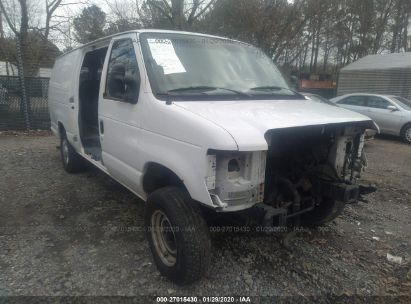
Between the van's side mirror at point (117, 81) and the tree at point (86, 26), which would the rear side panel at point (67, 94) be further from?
the tree at point (86, 26)

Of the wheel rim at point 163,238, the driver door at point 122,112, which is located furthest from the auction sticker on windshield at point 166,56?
the wheel rim at point 163,238

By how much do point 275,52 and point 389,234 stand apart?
12.2 m

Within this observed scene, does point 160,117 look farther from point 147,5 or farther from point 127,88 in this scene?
point 147,5

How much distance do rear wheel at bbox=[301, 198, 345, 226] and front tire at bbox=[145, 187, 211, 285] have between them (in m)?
1.68

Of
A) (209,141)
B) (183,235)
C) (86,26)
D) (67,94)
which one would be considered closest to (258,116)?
(209,141)

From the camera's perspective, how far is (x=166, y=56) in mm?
3279

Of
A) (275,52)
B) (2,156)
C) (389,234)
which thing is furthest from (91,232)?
(275,52)

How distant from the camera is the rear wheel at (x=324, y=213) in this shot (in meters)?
3.67

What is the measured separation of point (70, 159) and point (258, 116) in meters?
4.19

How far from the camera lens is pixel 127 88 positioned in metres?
3.37

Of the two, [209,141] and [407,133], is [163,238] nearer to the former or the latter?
[209,141]

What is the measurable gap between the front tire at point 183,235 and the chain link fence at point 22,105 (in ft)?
29.0

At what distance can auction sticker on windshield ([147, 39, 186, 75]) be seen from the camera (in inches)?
126

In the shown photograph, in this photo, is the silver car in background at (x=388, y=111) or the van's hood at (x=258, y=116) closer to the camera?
the van's hood at (x=258, y=116)
